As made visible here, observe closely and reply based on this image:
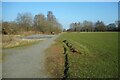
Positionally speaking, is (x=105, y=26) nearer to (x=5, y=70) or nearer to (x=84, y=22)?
(x=84, y=22)

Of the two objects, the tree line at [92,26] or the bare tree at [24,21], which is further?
the tree line at [92,26]

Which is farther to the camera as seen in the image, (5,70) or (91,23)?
(91,23)

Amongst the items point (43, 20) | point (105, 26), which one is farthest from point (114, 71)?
→ point (105, 26)

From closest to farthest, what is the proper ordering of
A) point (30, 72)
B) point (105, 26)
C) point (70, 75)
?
1. point (70, 75)
2. point (30, 72)
3. point (105, 26)

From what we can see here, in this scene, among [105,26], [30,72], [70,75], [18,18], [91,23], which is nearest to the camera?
[70,75]

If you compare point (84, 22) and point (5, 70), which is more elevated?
point (84, 22)

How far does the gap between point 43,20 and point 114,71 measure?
9728cm

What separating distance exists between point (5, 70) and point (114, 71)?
5645 millimetres

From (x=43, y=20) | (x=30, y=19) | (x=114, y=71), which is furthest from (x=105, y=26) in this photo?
(x=114, y=71)

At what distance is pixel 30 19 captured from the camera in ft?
324

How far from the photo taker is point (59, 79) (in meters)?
9.82

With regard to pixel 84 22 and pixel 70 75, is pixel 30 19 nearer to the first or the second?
pixel 84 22

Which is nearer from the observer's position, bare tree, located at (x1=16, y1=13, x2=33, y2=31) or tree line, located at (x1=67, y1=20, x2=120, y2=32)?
bare tree, located at (x1=16, y1=13, x2=33, y2=31)

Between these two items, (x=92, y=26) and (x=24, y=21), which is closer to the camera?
(x=24, y=21)
